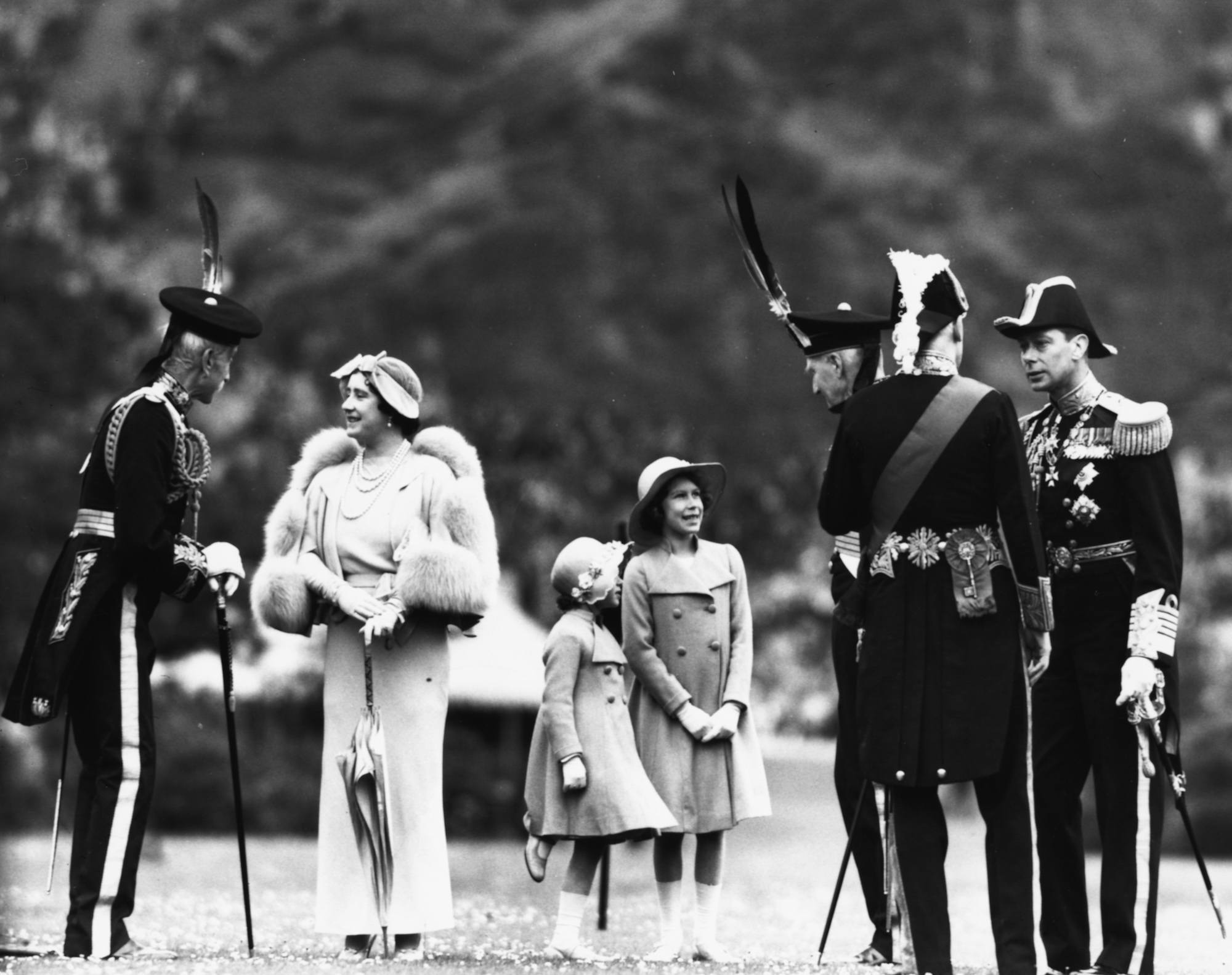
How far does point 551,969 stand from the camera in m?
8.45

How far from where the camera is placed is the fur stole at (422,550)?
9.05 m

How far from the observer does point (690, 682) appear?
9.63 m

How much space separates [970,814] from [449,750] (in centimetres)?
999

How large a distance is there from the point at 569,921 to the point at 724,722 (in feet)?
3.56

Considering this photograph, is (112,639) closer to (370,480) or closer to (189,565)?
(189,565)

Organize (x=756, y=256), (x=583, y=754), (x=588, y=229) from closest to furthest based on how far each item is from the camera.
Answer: (x=583, y=754), (x=756, y=256), (x=588, y=229)

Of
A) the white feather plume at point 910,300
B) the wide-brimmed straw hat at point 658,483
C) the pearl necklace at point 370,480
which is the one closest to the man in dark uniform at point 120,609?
the pearl necklace at point 370,480

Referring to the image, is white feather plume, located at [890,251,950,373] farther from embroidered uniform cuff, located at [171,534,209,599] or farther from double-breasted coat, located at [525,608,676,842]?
embroidered uniform cuff, located at [171,534,209,599]

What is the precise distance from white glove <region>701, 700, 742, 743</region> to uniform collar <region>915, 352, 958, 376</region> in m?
2.12

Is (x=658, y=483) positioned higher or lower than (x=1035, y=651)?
higher

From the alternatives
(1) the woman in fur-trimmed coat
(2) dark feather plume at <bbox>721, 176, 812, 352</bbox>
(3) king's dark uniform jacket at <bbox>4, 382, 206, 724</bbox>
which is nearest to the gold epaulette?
(2) dark feather plume at <bbox>721, 176, 812, 352</bbox>

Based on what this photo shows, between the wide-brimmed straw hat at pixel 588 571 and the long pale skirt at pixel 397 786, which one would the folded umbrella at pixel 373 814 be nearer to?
the long pale skirt at pixel 397 786

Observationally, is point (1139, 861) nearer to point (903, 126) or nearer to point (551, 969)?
point (551, 969)

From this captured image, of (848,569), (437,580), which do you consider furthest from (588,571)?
(848,569)
